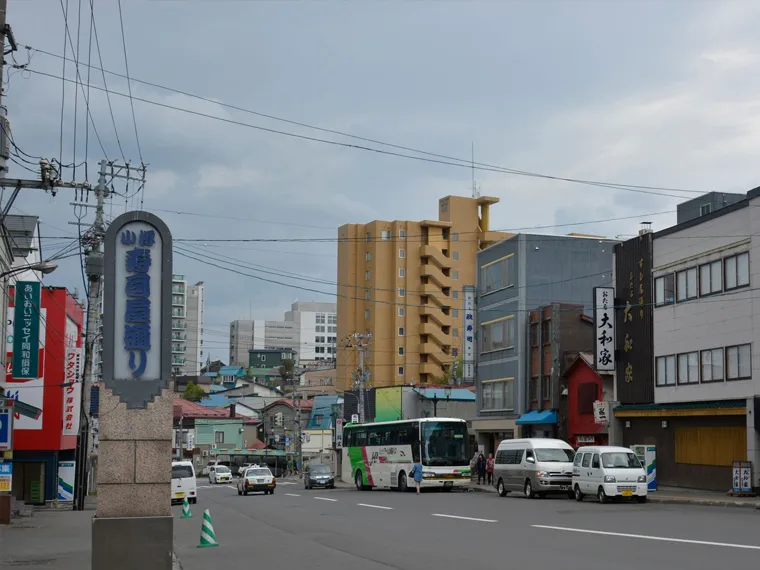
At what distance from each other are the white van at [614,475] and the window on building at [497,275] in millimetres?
24337

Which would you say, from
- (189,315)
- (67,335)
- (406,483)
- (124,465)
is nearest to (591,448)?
(406,483)

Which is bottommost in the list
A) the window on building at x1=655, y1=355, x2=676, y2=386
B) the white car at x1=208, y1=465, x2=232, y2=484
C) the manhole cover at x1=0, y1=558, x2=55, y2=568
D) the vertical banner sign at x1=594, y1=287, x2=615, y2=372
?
the white car at x1=208, y1=465, x2=232, y2=484

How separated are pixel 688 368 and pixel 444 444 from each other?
12538mm

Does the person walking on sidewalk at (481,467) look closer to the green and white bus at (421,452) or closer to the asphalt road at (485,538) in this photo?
the green and white bus at (421,452)

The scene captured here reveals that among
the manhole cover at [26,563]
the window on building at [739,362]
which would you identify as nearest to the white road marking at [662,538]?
the manhole cover at [26,563]

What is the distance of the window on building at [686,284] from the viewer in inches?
1567

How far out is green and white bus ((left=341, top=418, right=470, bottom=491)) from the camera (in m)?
47.1

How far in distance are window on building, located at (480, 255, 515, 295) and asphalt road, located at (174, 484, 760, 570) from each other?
25.6 metres

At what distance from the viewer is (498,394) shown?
5988cm

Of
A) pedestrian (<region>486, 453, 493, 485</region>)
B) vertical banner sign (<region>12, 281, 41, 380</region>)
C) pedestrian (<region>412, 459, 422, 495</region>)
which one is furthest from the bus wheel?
vertical banner sign (<region>12, 281, 41, 380</region>)

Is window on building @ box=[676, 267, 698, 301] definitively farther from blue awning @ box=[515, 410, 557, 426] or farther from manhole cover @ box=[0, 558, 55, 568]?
manhole cover @ box=[0, 558, 55, 568]

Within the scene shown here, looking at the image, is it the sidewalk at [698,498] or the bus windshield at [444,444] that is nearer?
the sidewalk at [698,498]

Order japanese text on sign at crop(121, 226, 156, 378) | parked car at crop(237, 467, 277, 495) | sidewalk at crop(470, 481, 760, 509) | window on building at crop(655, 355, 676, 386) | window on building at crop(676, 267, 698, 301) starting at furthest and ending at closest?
parked car at crop(237, 467, 277, 495)
window on building at crop(655, 355, 676, 386)
window on building at crop(676, 267, 698, 301)
sidewalk at crop(470, 481, 760, 509)
japanese text on sign at crop(121, 226, 156, 378)

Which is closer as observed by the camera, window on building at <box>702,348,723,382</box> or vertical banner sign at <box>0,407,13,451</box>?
vertical banner sign at <box>0,407,13,451</box>
